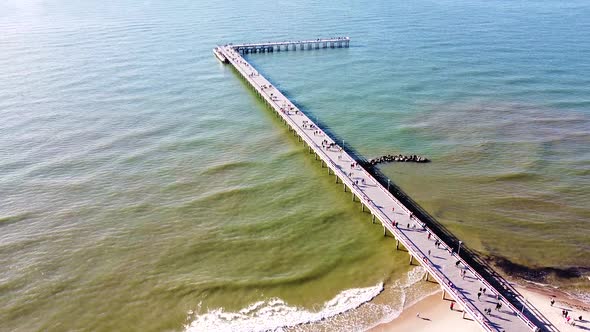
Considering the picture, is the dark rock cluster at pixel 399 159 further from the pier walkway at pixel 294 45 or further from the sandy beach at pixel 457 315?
the pier walkway at pixel 294 45

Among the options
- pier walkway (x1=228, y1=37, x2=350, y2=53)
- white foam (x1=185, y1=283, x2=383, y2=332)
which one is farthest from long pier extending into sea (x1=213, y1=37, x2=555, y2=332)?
pier walkway (x1=228, y1=37, x2=350, y2=53)

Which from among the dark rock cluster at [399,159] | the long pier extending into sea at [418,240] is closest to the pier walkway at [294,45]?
the long pier extending into sea at [418,240]

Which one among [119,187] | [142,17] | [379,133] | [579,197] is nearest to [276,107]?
[379,133]

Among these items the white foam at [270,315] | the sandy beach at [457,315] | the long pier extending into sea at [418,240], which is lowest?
the white foam at [270,315]

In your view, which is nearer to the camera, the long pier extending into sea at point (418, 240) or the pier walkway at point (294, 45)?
the long pier extending into sea at point (418, 240)

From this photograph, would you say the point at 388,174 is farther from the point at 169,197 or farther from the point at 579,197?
the point at 169,197

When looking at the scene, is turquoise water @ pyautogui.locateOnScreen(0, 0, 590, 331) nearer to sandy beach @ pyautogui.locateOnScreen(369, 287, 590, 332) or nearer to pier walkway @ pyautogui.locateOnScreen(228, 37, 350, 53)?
sandy beach @ pyautogui.locateOnScreen(369, 287, 590, 332)
